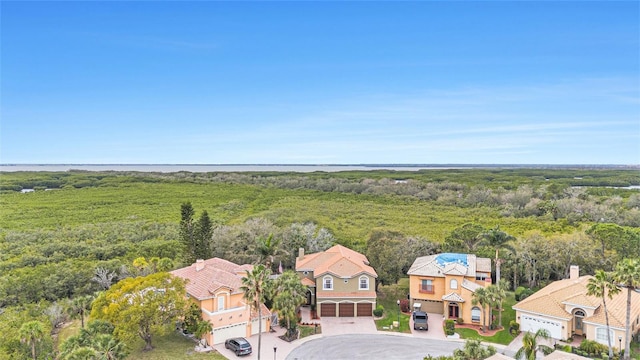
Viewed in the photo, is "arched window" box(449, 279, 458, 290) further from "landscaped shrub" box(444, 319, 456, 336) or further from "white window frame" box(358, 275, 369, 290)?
"white window frame" box(358, 275, 369, 290)

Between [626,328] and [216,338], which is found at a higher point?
[626,328]

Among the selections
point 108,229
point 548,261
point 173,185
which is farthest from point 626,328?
point 173,185

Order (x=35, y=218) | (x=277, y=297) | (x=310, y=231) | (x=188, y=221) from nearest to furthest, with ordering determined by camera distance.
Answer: (x=277, y=297) → (x=188, y=221) → (x=310, y=231) → (x=35, y=218)

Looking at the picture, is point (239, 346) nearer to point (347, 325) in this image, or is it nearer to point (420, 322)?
point (347, 325)

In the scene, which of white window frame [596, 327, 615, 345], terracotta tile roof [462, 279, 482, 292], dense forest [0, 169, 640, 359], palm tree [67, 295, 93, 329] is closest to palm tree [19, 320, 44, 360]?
dense forest [0, 169, 640, 359]

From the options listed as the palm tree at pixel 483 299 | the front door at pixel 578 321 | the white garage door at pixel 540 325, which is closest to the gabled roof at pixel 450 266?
the palm tree at pixel 483 299

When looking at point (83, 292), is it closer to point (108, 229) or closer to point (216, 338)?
point (216, 338)

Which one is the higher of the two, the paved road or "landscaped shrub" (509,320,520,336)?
"landscaped shrub" (509,320,520,336)
